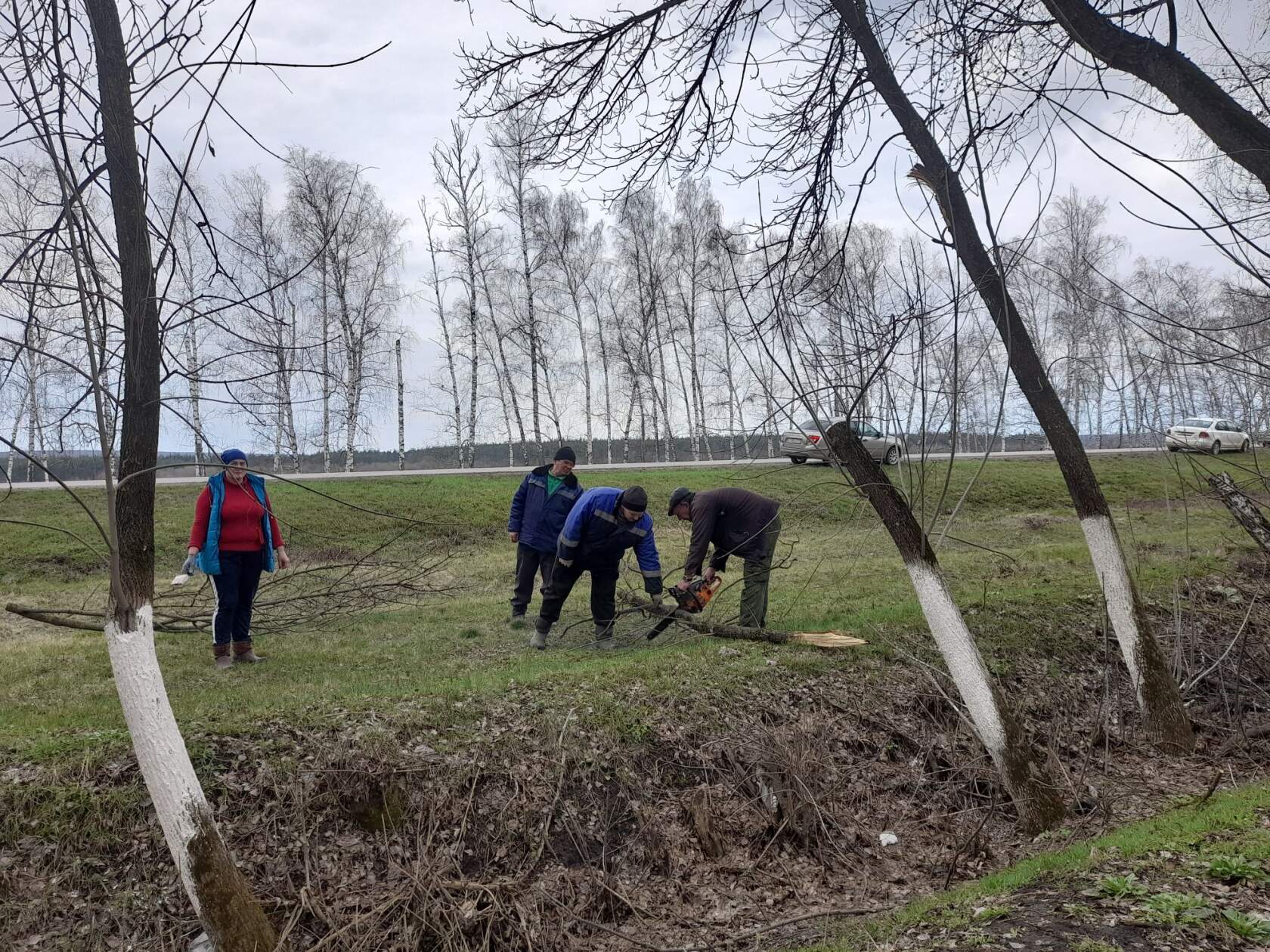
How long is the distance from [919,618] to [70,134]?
7.70 meters

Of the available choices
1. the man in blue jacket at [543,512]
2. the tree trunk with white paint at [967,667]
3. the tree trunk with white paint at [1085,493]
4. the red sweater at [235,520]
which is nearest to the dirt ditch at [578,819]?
the tree trunk with white paint at [967,667]

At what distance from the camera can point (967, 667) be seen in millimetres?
5305

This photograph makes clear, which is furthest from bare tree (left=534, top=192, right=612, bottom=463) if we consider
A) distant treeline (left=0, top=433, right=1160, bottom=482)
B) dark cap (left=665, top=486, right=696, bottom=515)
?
dark cap (left=665, top=486, right=696, bottom=515)

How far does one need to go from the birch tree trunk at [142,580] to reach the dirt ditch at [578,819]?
0.45 m

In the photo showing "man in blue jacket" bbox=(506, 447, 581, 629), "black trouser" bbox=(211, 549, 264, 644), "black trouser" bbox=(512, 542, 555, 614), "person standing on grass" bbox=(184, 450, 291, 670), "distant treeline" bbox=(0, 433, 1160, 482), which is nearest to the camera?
"person standing on grass" bbox=(184, 450, 291, 670)

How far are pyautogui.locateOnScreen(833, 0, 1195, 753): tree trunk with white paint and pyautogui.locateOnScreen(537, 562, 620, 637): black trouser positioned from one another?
4025 mm

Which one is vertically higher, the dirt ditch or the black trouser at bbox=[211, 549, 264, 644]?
the black trouser at bbox=[211, 549, 264, 644]

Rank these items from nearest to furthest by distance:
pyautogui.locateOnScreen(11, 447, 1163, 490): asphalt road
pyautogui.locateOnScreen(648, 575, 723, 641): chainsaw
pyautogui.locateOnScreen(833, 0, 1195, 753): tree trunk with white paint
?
pyautogui.locateOnScreen(833, 0, 1195, 753): tree trunk with white paint
pyautogui.locateOnScreen(648, 575, 723, 641): chainsaw
pyautogui.locateOnScreen(11, 447, 1163, 490): asphalt road

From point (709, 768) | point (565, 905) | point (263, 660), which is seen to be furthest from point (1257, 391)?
point (263, 660)

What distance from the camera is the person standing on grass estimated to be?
6746mm

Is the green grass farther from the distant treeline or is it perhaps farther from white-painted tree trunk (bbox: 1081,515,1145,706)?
the distant treeline

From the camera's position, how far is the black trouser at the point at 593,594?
25.5ft

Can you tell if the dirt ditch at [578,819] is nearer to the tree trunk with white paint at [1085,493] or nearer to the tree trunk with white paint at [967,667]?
the tree trunk with white paint at [967,667]

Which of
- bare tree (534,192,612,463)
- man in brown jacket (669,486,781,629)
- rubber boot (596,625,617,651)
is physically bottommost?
rubber boot (596,625,617,651)
